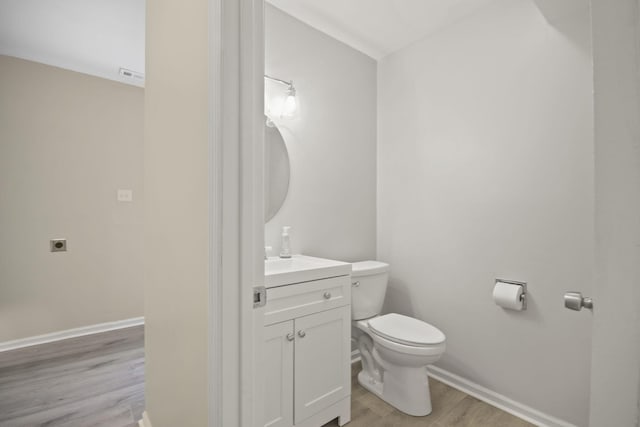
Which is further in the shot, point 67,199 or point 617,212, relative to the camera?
point 67,199

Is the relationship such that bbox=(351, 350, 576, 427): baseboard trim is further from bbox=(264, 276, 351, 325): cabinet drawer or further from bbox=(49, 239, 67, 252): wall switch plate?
bbox=(49, 239, 67, 252): wall switch plate

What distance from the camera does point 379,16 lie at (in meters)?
2.00

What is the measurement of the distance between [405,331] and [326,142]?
4.62 feet

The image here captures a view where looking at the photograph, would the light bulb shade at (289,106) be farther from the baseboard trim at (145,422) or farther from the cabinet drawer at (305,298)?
the baseboard trim at (145,422)

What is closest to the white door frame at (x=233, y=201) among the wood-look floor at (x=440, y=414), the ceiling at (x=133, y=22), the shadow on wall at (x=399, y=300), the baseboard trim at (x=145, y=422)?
the baseboard trim at (x=145, y=422)

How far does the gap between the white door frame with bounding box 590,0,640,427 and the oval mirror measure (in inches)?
67.6

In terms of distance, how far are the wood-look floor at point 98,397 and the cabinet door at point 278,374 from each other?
16.8 inches

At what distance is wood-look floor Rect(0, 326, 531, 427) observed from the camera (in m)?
1.63

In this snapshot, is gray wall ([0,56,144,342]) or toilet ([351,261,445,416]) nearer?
toilet ([351,261,445,416])

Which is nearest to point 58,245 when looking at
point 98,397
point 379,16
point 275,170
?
point 98,397

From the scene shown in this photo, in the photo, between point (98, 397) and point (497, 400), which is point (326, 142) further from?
point (98, 397)

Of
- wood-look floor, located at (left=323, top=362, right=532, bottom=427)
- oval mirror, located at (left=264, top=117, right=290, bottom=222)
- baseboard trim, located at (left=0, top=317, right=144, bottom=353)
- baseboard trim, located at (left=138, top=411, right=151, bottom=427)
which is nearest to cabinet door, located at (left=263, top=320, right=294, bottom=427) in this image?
wood-look floor, located at (left=323, top=362, right=532, bottom=427)

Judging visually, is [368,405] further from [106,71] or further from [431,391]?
[106,71]

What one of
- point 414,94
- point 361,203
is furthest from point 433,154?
point 361,203
